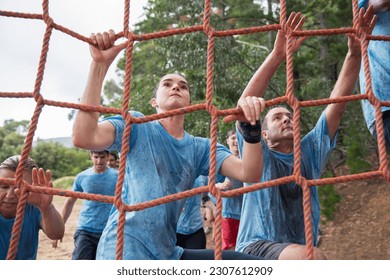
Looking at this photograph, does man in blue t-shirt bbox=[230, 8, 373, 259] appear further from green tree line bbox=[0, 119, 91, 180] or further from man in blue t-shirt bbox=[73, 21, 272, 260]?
green tree line bbox=[0, 119, 91, 180]

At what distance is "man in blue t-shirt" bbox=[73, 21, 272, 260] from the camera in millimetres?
1079

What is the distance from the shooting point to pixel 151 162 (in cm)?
116

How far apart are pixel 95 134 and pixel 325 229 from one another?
4.26m

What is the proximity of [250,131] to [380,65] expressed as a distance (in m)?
0.54

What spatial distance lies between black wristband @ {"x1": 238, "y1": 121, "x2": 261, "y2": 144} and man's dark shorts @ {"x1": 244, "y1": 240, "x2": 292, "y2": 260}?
0.33 meters

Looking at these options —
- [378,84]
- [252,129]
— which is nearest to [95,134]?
[252,129]

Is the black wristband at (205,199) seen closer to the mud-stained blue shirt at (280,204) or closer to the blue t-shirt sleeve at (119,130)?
the mud-stained blue shirt at (280,204)

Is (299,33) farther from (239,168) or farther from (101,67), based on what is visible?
(101,67)

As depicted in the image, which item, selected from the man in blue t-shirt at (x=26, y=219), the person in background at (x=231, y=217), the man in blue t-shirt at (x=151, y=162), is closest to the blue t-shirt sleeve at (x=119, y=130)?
the man in blue t-shirt at (x=151, y=162)

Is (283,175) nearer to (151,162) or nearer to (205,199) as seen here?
(151,162)

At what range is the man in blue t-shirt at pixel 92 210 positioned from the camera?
236 cm

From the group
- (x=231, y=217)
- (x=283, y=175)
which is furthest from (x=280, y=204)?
(x=231, y=217)

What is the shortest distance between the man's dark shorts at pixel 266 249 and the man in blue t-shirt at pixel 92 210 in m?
1.16

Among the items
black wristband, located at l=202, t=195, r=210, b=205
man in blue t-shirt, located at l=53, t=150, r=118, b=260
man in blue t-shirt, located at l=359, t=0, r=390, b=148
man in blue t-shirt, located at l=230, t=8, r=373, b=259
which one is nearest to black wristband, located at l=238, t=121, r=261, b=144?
man in blue t-shirt, located at l=230, t=8, r=373, b=259
